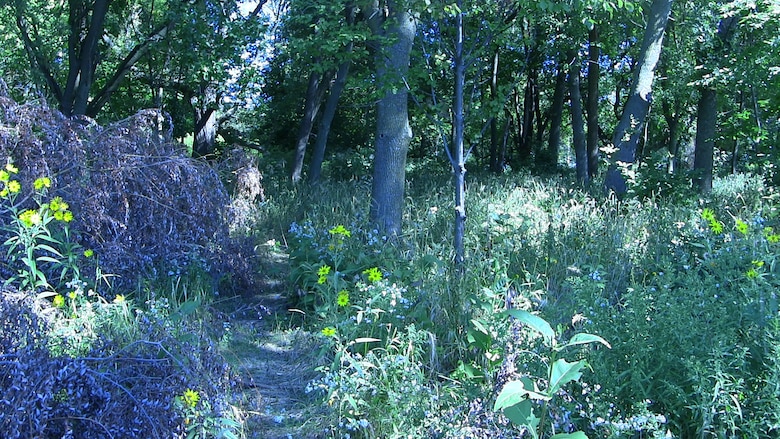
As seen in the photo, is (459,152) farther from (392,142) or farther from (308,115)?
(308,115)

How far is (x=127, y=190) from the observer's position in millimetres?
4953

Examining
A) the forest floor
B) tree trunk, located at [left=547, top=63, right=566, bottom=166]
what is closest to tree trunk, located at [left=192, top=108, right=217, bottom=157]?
the forest floor

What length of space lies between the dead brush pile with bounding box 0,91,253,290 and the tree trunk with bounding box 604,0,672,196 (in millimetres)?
5916

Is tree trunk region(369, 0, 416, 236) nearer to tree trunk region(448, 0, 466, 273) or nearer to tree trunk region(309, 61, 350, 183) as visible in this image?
tree trunk region(448, 0, 466, 273)

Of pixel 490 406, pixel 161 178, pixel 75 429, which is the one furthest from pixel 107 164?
pixel 490 406

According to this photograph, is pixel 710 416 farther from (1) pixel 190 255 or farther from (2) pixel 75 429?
(1) pixel 190 255

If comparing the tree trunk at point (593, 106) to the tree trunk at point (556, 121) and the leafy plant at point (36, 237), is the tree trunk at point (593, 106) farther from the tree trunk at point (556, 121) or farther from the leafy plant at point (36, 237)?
the leafy plant at point (36, 237)

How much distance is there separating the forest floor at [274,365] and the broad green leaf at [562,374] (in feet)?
4.59

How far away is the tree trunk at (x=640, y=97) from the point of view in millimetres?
9406

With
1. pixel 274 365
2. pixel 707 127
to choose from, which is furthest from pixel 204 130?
pixel 274 365

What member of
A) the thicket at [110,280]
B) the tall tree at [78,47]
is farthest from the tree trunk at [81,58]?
the thicket at [110,280]

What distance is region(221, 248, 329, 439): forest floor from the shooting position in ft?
11.6

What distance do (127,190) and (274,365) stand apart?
5.67 ft

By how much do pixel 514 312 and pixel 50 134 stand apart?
3931 mm
